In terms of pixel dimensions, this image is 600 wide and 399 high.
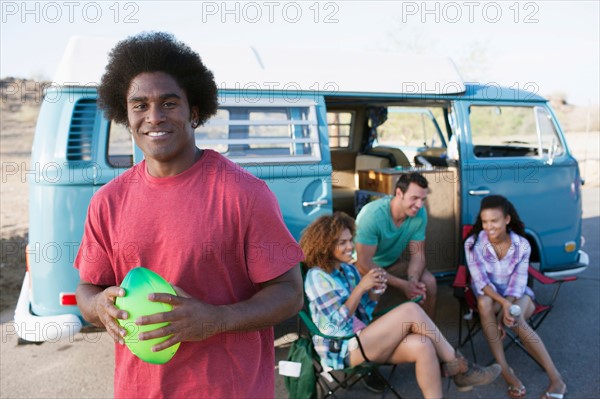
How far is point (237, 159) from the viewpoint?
3801mm

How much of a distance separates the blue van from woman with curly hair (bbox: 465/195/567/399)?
0.54 meters

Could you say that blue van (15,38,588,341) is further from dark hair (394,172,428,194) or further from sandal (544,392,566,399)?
sandal (544,392,566,399)

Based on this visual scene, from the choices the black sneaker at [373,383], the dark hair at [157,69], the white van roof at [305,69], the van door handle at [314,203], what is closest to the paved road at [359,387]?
the black sneaker at [373,383]

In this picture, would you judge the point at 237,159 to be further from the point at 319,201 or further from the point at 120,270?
the point at 120,270

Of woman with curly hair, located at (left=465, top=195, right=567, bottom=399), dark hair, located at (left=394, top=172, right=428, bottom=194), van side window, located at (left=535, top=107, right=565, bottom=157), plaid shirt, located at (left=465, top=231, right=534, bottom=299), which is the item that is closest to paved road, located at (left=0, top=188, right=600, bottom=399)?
woman with curly hair, located at (left=465, top=195, right=567, bottom=399)

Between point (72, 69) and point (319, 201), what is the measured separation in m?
1.86

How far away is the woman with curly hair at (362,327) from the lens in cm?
306

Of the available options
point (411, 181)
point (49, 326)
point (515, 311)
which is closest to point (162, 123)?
point (49, 326)

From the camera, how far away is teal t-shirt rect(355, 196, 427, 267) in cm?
407

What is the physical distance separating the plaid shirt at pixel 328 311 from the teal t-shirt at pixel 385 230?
35.6 inches

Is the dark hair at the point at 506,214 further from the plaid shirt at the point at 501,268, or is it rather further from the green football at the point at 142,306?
the green football at the point at 142,306

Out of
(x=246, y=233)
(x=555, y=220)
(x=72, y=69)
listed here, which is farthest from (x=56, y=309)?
(x=555, y=220)

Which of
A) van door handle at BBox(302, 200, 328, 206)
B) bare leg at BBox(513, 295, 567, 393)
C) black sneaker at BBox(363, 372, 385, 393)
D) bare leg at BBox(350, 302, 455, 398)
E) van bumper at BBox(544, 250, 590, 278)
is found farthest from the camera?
van bumper at BBox(544, 250, 590, 278)

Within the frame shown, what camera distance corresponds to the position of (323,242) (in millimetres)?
3201
